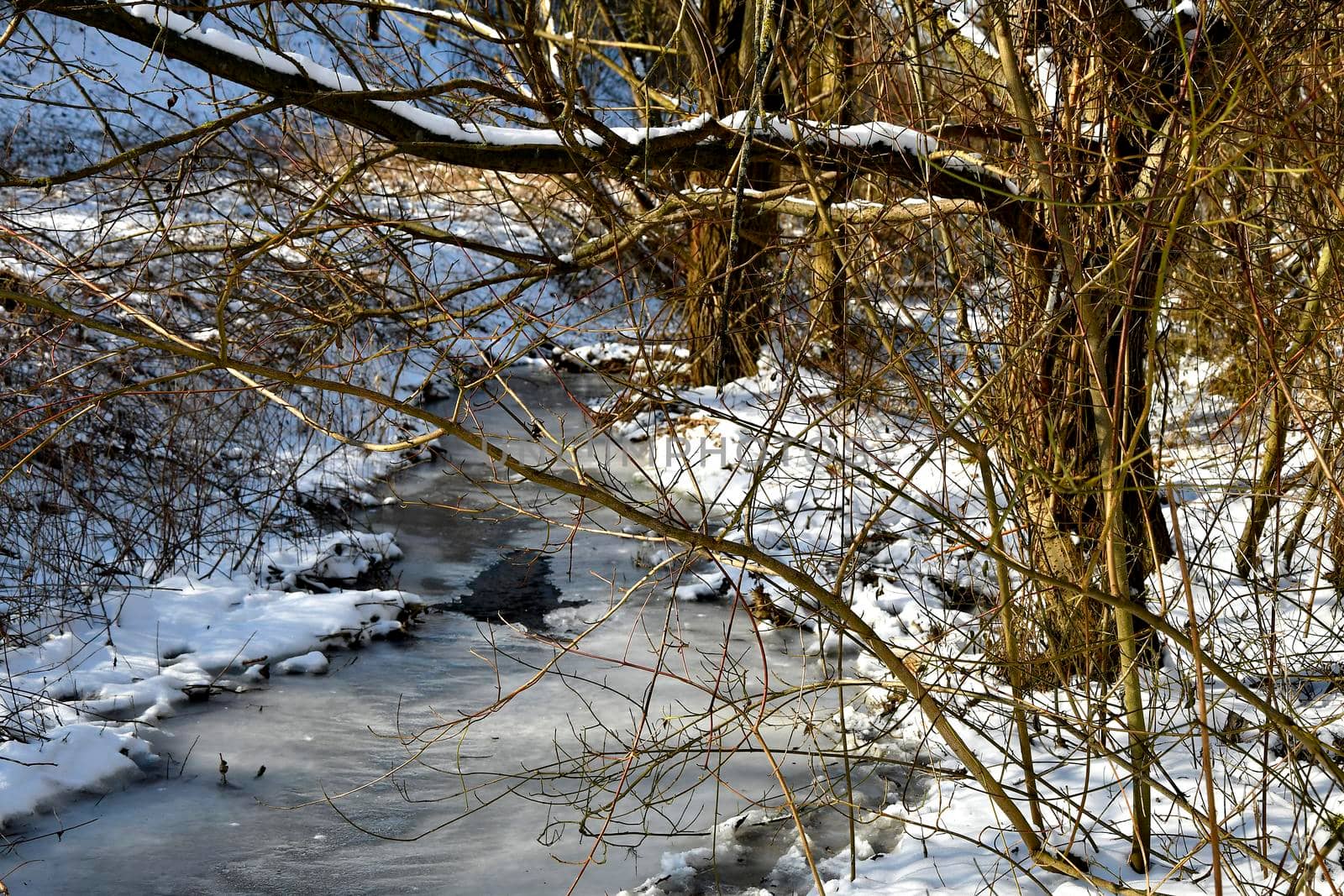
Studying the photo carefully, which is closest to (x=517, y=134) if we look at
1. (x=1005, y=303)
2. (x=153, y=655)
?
(x=1005, y=303)

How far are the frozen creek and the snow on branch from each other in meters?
1.32

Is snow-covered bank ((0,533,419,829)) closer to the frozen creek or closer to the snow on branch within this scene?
the frozen creek

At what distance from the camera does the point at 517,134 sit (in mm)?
4156

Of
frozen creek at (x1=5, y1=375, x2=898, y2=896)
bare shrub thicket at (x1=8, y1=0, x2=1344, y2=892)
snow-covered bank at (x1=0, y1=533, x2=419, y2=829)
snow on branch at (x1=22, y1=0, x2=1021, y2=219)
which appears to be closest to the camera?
bare shrub thicket at (x1=8, y1=0, x2=1344, y2=892)

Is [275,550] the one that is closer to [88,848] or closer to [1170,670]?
[88,848]

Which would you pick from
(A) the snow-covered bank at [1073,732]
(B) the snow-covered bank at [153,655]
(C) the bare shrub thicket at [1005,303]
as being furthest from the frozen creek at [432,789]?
(C) the bare shrub thicket at [1005,303]

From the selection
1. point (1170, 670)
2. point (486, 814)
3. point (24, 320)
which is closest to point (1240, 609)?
point (1170, 670)

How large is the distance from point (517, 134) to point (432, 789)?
2.91 metres

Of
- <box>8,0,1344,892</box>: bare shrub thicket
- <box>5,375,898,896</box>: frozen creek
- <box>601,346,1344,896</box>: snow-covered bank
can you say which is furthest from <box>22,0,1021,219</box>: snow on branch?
<box>5,375,898,896</box>: frozen creek

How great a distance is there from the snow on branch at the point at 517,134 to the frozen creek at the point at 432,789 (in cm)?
132

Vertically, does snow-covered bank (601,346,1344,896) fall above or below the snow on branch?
below

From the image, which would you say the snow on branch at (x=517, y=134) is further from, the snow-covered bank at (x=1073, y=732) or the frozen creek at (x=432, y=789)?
the frozen creek at (x=432, y=789)

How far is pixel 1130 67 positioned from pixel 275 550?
6164 millimetres

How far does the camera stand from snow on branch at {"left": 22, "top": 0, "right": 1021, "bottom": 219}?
364cm
